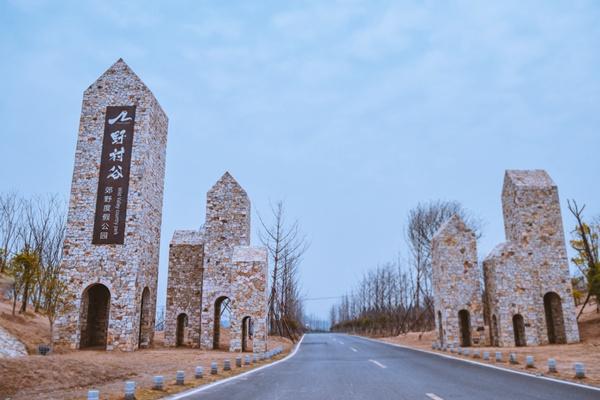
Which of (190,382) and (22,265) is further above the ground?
(22,265)

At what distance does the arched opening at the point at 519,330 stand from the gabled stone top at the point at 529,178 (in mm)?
7448

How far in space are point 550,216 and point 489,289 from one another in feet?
17.7

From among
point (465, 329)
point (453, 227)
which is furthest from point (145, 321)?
point (465, 329)

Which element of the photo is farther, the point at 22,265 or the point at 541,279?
Result: the point at 541,279

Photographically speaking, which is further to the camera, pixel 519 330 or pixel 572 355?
pixel 519 330

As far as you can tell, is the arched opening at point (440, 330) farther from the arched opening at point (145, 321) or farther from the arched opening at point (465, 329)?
the arched opening at point (145, 321)

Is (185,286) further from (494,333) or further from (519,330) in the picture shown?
(519,330)

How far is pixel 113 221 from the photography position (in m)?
23.9

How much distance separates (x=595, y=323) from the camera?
27.8m

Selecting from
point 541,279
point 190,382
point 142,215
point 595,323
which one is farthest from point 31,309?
point 595,323

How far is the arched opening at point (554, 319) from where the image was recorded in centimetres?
2544

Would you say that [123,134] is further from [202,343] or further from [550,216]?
[550,216]

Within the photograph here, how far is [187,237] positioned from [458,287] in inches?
651

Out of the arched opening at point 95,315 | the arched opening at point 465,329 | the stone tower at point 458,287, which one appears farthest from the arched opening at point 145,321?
the arched opening at point 465,329
